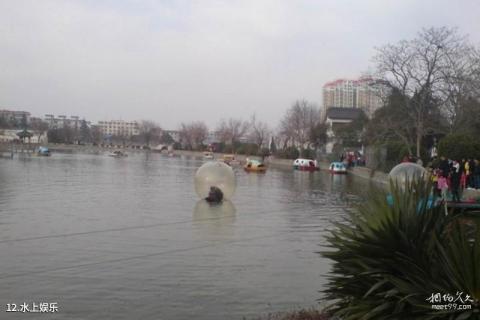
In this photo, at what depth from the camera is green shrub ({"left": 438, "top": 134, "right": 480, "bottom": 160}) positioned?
26.8 metres


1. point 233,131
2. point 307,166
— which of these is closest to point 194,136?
point 233,131

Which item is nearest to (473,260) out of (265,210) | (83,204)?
(265,210)

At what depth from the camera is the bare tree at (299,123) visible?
97.4 meters

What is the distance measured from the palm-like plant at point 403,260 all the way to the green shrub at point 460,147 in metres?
22.3

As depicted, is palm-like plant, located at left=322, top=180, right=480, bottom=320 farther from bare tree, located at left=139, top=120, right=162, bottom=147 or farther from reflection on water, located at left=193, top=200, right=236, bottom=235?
bare tree, located at left=139, top=120, right=162, bottom=147

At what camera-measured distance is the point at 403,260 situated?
5.26m

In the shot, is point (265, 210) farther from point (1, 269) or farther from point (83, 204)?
point (1, 269)

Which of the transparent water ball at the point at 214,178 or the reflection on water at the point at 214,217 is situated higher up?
the transparent water ball at the point at 214,178

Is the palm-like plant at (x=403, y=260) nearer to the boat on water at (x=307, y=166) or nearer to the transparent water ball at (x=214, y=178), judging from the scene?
the transparent water ball at (x=214, y=178)

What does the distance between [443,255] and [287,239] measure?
8905 mm

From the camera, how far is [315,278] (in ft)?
32.1

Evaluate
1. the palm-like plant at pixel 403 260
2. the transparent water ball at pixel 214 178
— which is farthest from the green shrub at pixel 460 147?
the palm-like plant at pixel 403 260

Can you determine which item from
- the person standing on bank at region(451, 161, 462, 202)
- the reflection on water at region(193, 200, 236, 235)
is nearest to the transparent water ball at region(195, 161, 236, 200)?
the reflection on water at region(193, 200, 236, 235)

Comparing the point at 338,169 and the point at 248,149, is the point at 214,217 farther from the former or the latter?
the point at 248,149
